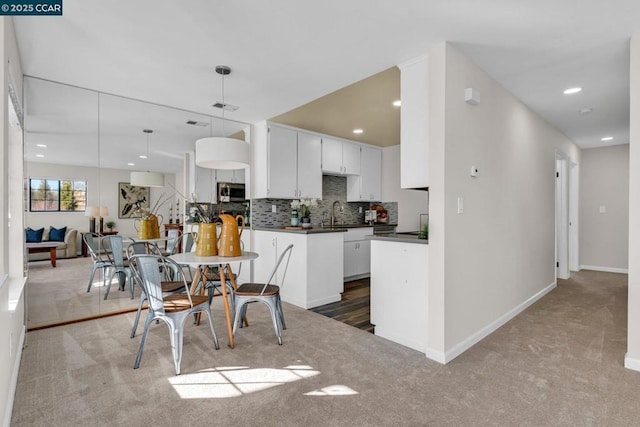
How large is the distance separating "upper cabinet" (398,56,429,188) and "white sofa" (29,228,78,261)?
3370mm

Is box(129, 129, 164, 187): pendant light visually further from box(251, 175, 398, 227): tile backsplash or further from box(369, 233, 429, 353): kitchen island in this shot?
box(369, 233, 429, 353): kitchen island

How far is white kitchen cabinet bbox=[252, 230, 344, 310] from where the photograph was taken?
3.88 metres

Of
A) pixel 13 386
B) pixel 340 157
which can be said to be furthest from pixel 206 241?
pixel 340 157

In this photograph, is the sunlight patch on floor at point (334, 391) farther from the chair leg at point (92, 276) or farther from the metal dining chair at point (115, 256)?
the chair leg at point (92, 276)

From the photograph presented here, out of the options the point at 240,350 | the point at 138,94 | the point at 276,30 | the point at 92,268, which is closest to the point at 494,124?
the point at 276,30

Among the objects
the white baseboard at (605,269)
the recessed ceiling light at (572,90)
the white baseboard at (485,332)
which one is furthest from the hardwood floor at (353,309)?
the white baseboard at (605,269)

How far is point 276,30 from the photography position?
2322 millimetres

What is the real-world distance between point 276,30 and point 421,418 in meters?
2.60

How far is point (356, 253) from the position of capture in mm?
5230

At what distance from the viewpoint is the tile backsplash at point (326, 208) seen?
486 centimetres

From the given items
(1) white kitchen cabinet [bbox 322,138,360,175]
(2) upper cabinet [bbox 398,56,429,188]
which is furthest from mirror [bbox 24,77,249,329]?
(2) upper cabinet [bbox 398,56,429,188]

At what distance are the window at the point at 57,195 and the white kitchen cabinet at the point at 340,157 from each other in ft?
10.4

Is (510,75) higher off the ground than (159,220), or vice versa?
(510,75)

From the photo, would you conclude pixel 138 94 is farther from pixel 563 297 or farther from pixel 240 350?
pixel 563 297
